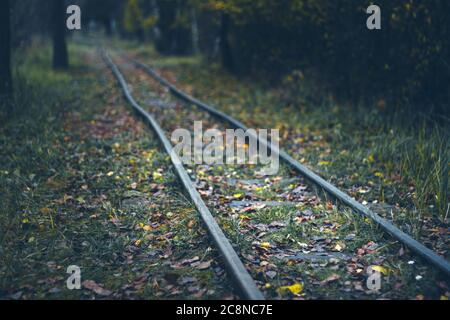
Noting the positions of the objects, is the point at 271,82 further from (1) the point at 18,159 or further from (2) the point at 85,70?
(1) the point at 18,159

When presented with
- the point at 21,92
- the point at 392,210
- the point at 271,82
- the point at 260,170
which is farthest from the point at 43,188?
the point at 271,82

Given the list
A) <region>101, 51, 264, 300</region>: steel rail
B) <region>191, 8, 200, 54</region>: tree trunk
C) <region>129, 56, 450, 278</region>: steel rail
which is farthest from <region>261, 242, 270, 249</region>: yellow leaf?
<region>191, 8, 200, 54</region>: tree trunk

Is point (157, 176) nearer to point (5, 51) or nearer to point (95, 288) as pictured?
point (95, 288)

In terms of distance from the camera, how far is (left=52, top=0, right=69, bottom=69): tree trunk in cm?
1969

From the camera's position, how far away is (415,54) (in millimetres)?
9797

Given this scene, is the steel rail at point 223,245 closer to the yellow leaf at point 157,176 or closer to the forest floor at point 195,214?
the forest floor at point 195,214

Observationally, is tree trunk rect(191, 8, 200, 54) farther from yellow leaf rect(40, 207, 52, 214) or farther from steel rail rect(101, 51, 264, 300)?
yellow leaf rect(40, 207, 52, 214)

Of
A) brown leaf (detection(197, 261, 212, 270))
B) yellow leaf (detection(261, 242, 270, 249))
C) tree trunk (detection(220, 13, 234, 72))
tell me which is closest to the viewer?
brown leaf (detection(197, 261, 212, 270))

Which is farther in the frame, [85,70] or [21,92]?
[85,70]

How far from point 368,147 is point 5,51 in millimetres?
7955

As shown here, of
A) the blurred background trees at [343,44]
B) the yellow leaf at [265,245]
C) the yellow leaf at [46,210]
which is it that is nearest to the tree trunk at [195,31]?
the blurred background trees at [343,44]

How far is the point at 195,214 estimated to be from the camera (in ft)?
18.6

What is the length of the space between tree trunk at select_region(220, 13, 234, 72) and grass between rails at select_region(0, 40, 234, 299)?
981 cm

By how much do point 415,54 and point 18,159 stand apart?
7.39 metres
